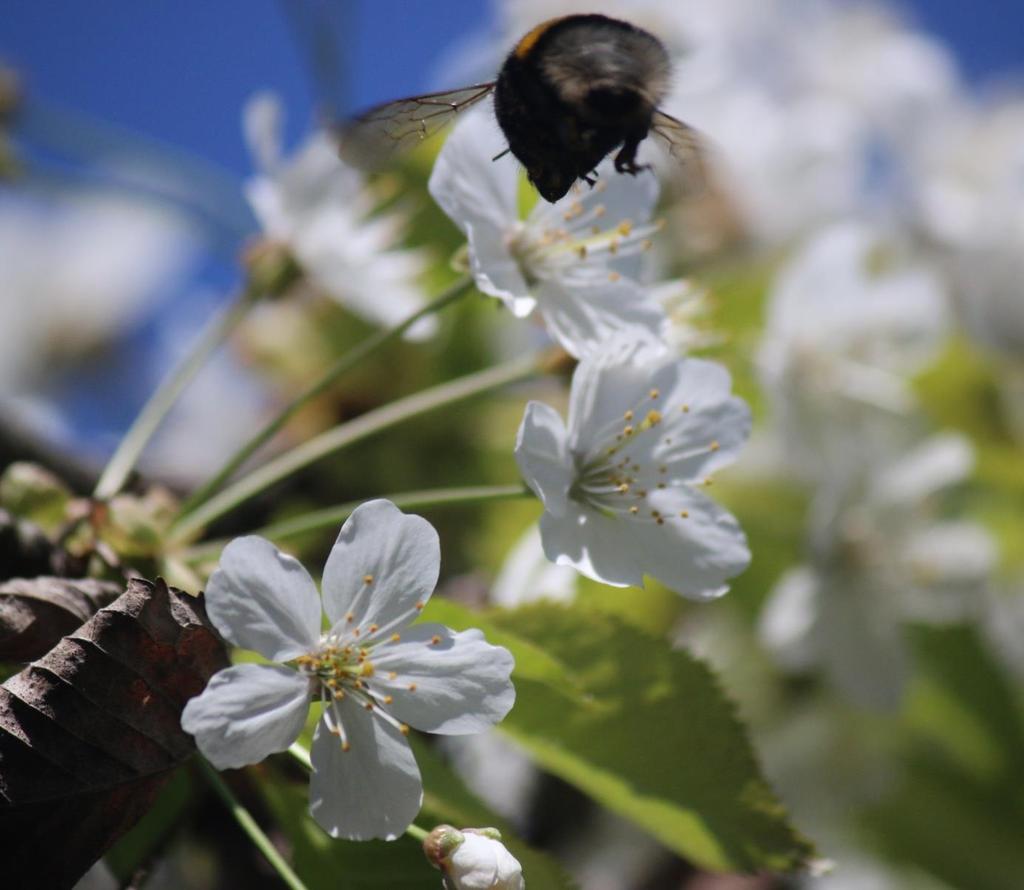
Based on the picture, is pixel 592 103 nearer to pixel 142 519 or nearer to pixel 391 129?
pixel 391 129

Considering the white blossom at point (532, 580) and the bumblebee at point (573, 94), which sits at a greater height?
the bumblebee at point (573, 94)

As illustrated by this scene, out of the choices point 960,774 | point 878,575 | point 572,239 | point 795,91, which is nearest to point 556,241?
point 572,239

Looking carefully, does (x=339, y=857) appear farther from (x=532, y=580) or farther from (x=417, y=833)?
(x=532, y=580)

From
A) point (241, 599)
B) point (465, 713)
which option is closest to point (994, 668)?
point (465, 713)

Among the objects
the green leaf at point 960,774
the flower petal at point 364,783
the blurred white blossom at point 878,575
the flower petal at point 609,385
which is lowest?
the green leaf at point 960,774

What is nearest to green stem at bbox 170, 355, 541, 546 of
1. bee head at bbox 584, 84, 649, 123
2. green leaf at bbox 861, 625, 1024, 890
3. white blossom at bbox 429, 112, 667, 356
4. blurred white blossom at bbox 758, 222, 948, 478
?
white blossom at bbox 429, 112, 667, 356

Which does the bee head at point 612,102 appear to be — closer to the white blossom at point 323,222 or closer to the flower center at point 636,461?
the flower center at point 636,461

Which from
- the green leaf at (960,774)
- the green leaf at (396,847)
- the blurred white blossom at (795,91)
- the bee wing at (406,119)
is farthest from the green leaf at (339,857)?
the blurred white blossom at (795,91)
